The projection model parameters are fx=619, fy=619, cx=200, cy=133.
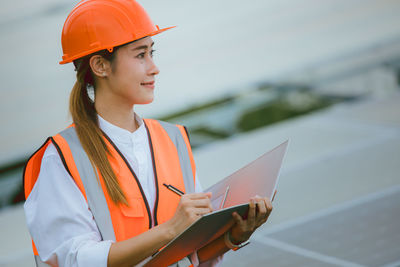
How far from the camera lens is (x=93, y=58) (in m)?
1.58

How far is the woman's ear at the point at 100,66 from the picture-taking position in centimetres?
158

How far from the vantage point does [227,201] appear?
160cm

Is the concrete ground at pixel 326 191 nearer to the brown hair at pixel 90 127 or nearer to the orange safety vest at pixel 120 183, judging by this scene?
the orange safety vest at pixel 120 183

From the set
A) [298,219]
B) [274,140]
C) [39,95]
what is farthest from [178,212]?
[39,95]

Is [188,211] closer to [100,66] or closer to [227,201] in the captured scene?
[227,201]

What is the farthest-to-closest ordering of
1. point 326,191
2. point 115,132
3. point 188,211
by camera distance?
point 326,191
point 115,132
point 188,211

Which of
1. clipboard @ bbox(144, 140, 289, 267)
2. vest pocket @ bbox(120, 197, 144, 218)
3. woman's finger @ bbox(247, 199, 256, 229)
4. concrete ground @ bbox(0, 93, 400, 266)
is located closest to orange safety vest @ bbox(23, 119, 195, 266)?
vest pocket @ bbox(120, 197, 144, 218)

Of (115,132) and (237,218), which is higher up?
(115,132)

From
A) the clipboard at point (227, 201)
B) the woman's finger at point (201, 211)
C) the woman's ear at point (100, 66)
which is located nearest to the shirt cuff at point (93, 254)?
the clipboard at point (227, 201)

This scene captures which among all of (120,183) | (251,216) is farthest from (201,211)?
(120,183)

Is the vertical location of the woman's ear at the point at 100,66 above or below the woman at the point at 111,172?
above

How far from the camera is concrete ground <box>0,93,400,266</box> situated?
2.99 meters

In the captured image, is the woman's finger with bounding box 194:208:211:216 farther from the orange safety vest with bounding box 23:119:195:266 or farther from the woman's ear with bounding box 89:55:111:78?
the woman's ear with bounding box 89:55:111:78

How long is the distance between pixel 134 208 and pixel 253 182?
0.30 m
